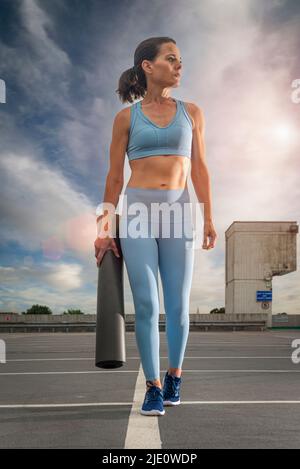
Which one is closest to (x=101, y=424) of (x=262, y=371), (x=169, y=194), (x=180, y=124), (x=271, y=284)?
(x=169, y=194)

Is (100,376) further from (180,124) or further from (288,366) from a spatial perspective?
(180,124)

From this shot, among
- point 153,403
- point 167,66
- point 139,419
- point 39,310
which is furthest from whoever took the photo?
point 39,310

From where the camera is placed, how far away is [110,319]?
12.7ft

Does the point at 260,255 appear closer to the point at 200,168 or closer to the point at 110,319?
the point at 200,168

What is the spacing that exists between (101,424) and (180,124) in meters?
2.08

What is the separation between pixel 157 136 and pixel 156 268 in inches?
36.2

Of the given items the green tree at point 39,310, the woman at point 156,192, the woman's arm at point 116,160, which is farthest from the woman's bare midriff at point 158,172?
the green tree at point 39,310

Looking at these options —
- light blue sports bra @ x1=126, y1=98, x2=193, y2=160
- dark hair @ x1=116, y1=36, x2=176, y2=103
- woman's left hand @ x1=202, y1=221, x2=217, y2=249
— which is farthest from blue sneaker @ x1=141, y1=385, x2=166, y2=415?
dark hair @ x1=116, y1=36, x2=176, y2=103

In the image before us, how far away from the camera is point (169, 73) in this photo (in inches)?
163

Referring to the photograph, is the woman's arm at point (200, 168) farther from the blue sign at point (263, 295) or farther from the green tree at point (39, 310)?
the green tree at point (39, 310)

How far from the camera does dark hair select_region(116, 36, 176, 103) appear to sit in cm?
→ 419

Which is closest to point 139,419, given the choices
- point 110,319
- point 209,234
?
point 110,319

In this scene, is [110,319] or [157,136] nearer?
[110,319]

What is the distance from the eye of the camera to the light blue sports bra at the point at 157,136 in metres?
4.08
